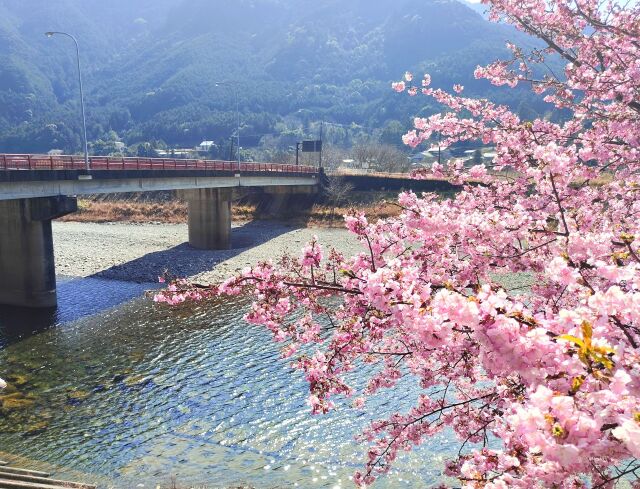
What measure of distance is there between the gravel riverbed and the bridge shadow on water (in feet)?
0.22

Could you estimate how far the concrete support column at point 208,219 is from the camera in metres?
40.3

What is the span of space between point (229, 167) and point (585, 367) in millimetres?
41422

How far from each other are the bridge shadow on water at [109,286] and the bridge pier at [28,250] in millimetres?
778

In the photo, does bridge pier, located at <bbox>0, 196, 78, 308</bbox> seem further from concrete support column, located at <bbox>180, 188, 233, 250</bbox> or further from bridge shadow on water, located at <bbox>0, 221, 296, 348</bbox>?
concrete support column, located at <bbox>180, 188, 233, 250</bbox>

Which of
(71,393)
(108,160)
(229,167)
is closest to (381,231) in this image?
(71,393)

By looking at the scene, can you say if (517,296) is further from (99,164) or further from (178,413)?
(99,164)

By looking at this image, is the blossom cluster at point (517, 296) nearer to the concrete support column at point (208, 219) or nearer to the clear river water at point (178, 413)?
the clear river water at point (178, 413)

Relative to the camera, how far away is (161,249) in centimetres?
3831

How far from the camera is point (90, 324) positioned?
21.4 meters

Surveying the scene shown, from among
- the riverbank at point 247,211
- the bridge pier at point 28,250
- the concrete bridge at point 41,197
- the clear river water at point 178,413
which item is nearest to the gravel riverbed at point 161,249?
the riverbank at point 247,211

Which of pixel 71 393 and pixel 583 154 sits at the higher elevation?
pixel 583 154

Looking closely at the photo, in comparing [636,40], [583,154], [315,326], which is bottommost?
A: [315,326]

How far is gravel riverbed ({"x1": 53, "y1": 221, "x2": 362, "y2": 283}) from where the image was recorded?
31297 millimetres

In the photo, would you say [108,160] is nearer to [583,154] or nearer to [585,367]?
[583,154]
